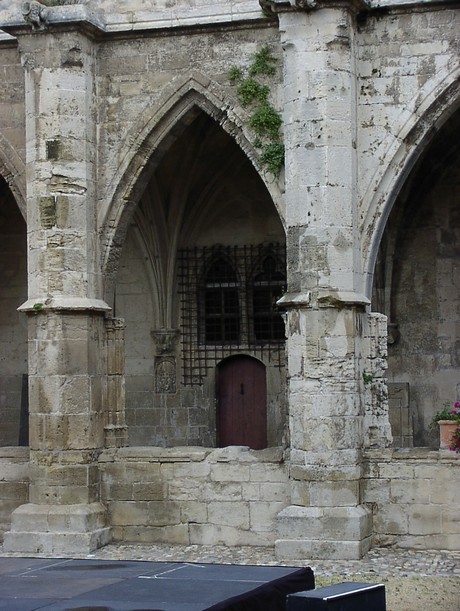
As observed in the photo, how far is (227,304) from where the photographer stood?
16812 mm

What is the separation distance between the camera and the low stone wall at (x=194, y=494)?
1266cm

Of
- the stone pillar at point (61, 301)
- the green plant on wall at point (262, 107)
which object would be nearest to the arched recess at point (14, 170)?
the stone pillar at point (61, 301)

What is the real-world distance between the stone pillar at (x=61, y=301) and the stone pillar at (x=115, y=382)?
13 centimetres

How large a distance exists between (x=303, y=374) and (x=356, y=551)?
163 cm

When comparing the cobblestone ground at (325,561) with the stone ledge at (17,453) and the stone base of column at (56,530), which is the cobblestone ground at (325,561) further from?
the stone ledge at (17,453)

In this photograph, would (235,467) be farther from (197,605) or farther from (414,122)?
(197,605)

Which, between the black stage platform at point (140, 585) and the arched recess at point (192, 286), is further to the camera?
the arched recess at point (192, 286)

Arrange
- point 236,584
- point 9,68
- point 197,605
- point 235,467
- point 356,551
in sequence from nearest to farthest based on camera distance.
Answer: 1. point 197,605
2. point 236,584
3. point 356,551
4. point 235,467
5. point 9,68

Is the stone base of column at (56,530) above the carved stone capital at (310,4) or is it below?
below

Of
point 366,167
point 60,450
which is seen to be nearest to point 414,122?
point 366,167

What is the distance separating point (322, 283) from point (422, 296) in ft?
13.9

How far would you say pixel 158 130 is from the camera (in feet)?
43.5

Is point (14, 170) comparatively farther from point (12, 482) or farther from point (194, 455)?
point (194, 455)

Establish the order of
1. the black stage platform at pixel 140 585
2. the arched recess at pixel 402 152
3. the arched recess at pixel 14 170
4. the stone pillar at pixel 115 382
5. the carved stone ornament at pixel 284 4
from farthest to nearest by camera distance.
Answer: the arched recess at pixel 14 170 → the stone pillar at pixel 115 382 → the arched recess at pixel 402 152 → the carved stone ornament at pixel 284 4 → the black stage platform at pixel 140 585
